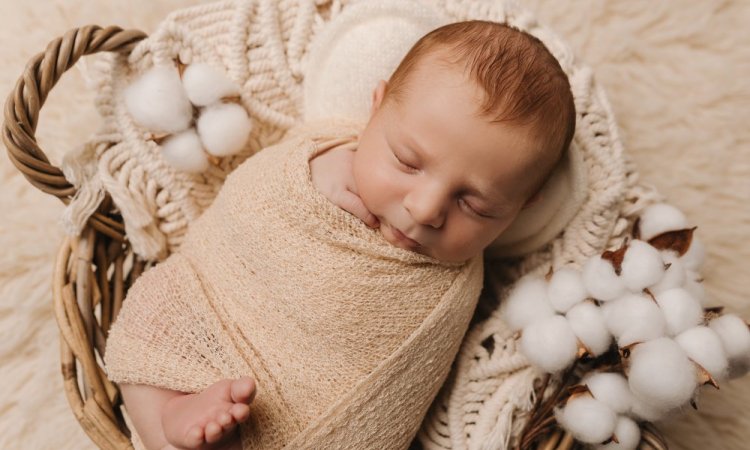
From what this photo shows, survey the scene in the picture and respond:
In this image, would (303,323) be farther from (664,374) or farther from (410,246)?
(664,374)

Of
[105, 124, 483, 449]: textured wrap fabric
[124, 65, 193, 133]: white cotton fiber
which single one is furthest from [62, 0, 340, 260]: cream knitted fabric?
[105, 124, 483, 449]: textured wrap fabric

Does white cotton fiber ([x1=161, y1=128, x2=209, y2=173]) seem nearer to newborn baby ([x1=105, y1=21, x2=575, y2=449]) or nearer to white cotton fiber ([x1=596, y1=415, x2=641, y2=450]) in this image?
newborn baby ([x1=105, y1=21, x2=575, y2=449])

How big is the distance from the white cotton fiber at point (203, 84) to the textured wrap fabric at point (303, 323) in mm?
147

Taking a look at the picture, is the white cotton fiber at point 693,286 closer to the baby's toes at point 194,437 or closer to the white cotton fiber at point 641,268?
the white cotton fiber at point 641,268

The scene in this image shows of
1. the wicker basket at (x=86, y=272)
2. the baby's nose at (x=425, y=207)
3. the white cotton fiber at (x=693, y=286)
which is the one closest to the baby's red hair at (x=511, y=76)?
the baby's nose at (x=425, y=207)

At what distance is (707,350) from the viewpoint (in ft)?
2.33

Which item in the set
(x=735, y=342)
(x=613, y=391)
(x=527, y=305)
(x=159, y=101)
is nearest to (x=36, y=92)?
(x=159, y=101)

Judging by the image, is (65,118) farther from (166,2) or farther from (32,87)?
(32,87)

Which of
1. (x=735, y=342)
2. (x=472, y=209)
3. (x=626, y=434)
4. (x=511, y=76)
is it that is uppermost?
(x=511, y=76)

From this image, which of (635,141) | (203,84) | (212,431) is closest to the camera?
(212,431)

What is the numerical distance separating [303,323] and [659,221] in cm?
52

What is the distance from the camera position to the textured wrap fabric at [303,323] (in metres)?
0.76

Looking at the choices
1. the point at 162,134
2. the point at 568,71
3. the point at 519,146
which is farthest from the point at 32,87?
the point at 568,71

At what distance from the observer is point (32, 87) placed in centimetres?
74
